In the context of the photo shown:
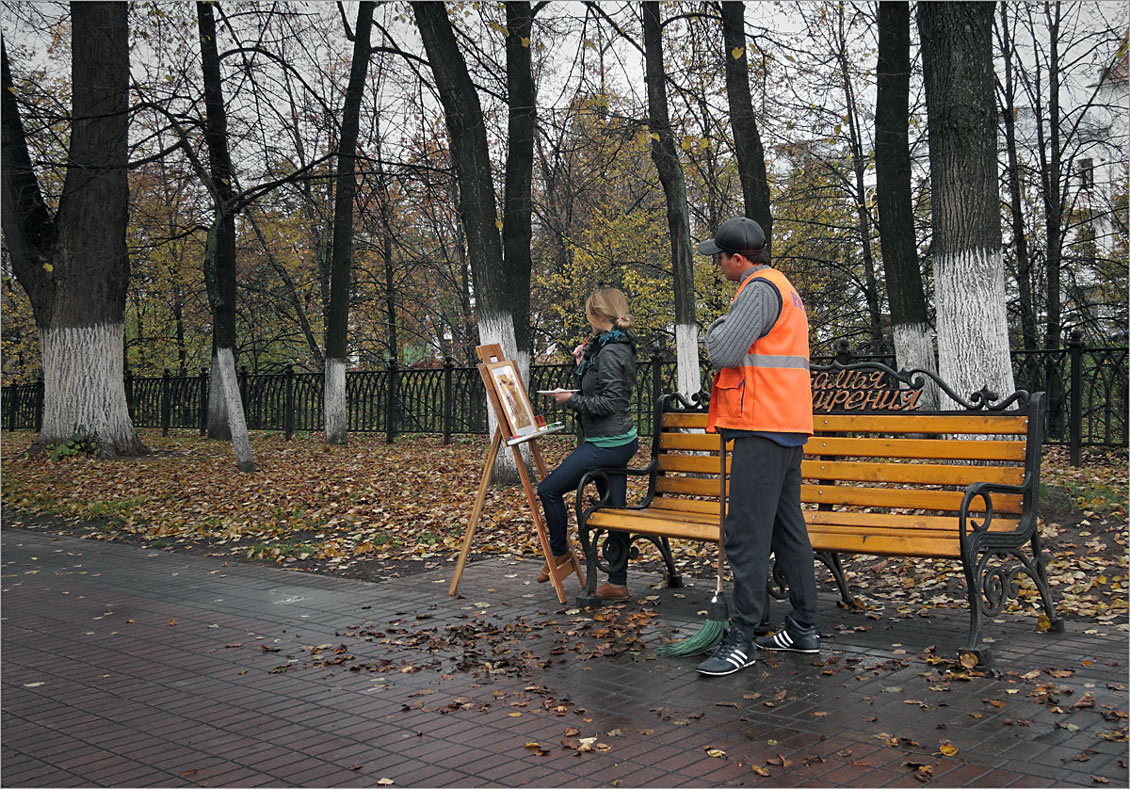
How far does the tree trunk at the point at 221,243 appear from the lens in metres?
Answer: 14.7

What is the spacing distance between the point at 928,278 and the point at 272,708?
60.0ft

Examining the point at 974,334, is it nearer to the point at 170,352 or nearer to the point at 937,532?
the point at 937,532

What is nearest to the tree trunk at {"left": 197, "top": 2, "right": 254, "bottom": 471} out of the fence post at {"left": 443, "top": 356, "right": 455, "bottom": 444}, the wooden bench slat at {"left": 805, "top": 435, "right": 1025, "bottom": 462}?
the fence post at {"left": 443, "top": 356, "right": 455, "bottom": 444}

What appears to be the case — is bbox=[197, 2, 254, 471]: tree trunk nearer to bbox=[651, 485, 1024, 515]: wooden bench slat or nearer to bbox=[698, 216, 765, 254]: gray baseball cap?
bbox=[651, 485, 1024, 515]: wooden bench slat

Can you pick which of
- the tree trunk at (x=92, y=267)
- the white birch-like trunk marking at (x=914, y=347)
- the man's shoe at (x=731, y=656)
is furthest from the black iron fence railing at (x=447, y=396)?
the man's shoe at (x=731, y=656)

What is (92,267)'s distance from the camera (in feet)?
52.1

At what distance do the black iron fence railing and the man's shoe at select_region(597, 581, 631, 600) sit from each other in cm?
677

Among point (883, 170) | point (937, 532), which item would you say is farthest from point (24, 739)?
point (883, 170)

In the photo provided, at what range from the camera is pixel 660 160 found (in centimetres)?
1231

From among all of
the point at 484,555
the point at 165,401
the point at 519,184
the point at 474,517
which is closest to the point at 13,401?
the point at 165,401

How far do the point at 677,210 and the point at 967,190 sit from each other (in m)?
4.97

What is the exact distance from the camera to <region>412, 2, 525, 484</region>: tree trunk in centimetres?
1162

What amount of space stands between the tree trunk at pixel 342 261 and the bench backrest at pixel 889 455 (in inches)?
497

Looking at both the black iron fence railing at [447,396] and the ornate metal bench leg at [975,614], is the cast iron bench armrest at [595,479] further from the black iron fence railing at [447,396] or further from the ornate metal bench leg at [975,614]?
the black iron fence railing at [447,396]
